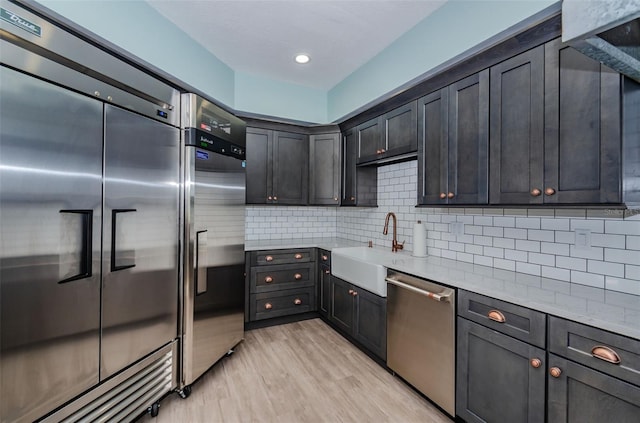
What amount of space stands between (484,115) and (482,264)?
1.17m

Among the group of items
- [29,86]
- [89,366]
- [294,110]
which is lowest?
[89,366]

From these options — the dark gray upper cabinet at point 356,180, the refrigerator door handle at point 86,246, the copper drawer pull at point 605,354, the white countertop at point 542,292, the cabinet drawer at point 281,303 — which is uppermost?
the dark gray upper cabinet at point 356,180

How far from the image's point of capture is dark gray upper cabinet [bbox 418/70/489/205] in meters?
2.03

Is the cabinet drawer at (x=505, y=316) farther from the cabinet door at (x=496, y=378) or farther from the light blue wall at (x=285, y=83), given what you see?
the light blue wall at (x=285, y=83)

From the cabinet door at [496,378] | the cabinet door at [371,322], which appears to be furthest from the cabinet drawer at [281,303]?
the cabinet door at [496,378]

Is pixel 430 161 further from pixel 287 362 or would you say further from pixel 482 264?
pixel 287 362

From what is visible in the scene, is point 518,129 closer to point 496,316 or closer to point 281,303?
point 496,316

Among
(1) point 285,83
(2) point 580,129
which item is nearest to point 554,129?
(2) point 580,129

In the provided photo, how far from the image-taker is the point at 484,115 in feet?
6.56

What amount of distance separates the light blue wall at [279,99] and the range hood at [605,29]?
312 cm

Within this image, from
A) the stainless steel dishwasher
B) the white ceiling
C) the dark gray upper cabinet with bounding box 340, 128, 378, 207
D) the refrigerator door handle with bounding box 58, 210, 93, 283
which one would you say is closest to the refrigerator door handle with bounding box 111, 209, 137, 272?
the refrigerator door handle with bounding box 58, 210, 93, 283

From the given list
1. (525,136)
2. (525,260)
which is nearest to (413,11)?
(525,136)

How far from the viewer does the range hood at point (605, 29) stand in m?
0.73

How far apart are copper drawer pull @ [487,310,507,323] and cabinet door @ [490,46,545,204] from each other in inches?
26.4
